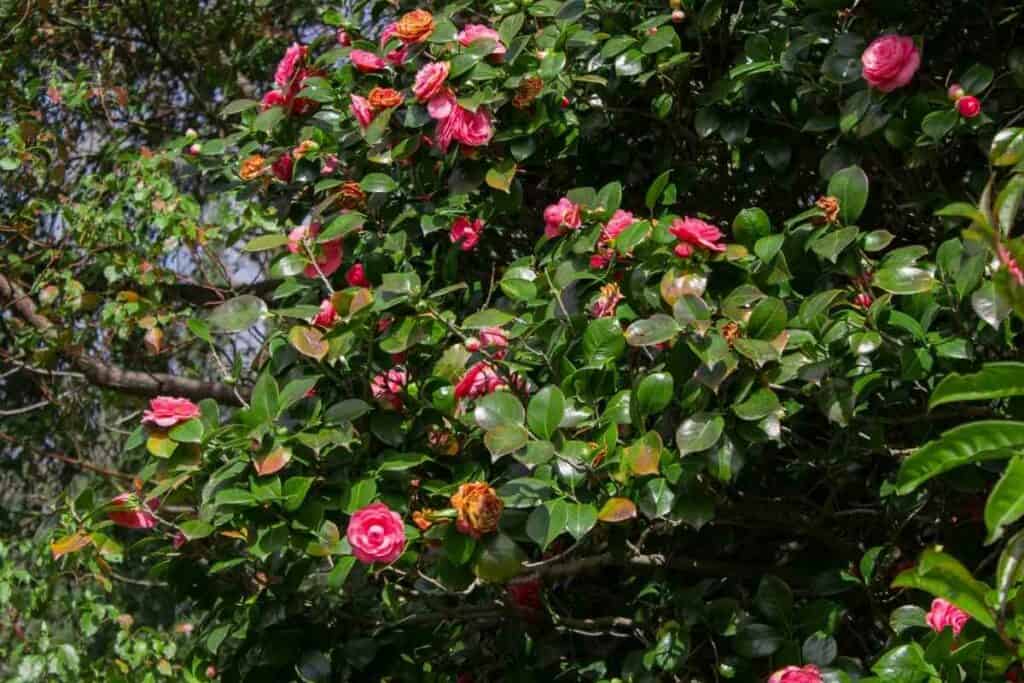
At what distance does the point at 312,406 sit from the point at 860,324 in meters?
0.79

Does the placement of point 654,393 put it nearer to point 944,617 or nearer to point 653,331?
point 653,331

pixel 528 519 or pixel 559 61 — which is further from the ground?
pixel 559 61

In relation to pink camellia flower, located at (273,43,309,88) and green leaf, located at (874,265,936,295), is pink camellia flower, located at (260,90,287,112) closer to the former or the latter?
pink camellia flower, located at (273,43,309,88)

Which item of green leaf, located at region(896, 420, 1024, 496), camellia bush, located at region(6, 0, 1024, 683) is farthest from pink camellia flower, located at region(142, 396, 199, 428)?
green leaf, located at region(896, 420, 1024, 496)

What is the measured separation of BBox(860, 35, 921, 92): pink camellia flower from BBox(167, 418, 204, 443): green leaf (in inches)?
44.1

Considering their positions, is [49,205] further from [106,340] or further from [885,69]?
[885,69]

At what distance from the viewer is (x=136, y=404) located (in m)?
4.07

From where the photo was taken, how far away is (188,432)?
5.82 ft

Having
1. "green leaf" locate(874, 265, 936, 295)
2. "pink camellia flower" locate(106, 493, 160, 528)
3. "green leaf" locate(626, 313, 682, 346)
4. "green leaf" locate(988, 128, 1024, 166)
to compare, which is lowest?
"pink camellia flower" locate(106, 493, 160, 528)

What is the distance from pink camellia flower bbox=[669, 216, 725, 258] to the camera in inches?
64.1

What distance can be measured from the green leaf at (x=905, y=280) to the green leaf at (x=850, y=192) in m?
0.12

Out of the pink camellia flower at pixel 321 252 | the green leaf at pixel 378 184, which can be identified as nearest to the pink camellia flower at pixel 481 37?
the green leaf at pixel 378 184

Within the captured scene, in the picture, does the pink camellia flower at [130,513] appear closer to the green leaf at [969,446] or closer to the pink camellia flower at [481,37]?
the pink camellia flower at [481,37]

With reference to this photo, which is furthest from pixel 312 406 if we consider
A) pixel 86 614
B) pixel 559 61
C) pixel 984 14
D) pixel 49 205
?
pixel 49 205
